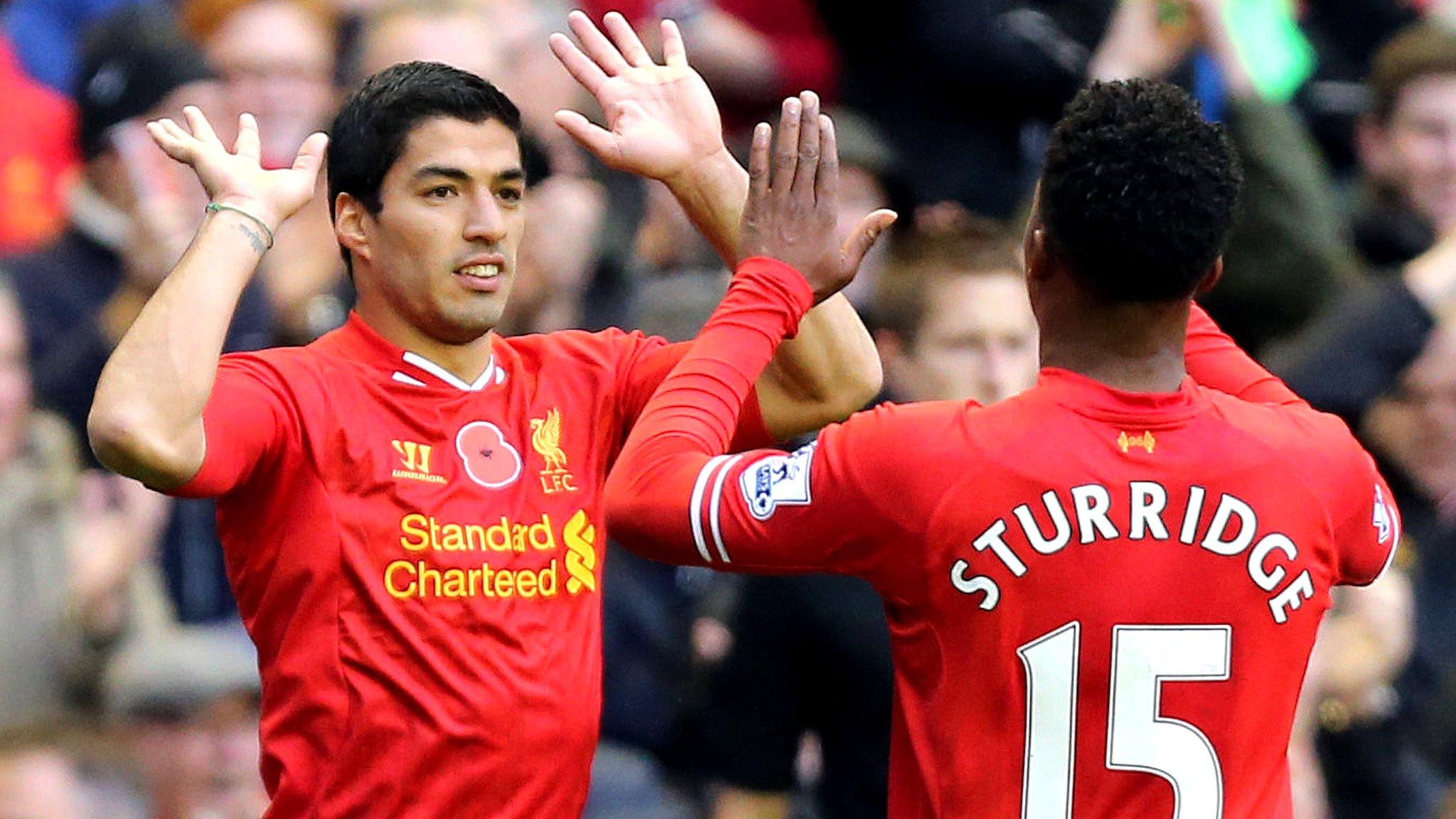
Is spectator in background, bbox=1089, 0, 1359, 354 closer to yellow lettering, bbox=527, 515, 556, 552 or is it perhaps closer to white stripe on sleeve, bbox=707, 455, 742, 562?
yellow lettering, bbox=527, 515, 556, 552

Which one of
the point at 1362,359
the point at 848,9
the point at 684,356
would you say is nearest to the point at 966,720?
the point at 684,356

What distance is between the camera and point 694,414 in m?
3.63

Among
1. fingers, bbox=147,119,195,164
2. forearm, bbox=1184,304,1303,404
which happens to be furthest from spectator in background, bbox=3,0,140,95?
forearm, bbox=1184,304,1303,404

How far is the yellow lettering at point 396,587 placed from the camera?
3.99m

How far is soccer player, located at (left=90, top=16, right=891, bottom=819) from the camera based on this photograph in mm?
3951

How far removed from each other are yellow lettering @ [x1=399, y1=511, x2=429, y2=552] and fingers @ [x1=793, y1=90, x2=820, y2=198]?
0.86 meters

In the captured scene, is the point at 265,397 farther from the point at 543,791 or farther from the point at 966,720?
the point at 966,720

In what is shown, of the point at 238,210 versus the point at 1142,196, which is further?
the point at 238,210

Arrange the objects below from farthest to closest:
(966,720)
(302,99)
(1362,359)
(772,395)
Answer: (302,99) < (1362,359) < (772,395) < (966,720)

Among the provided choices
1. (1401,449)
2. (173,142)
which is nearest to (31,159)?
(173,142)

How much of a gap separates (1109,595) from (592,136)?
113cm

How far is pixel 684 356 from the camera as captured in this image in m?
3.75

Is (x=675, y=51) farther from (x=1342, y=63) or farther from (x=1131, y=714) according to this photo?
(x=1342, y=63)

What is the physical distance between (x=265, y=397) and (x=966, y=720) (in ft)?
4.25
